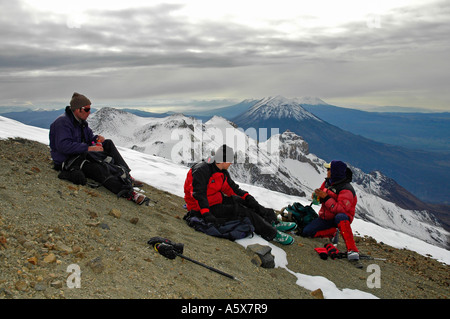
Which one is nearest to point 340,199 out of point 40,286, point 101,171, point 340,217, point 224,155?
point 340,217

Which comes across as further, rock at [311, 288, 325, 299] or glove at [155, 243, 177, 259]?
rock at [311, 288, 325, 299]

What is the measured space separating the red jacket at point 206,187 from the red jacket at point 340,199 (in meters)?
2.71

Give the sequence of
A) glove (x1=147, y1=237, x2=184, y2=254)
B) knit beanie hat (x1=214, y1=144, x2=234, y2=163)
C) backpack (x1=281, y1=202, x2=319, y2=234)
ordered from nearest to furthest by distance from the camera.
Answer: glove (x1=147, y1=237, x2=184, y2=254) → knit beanie hat (x1=214, y1=144, x2=234, y2=163) → backpack (x1=281, y1=202, x2=319, y2=234)

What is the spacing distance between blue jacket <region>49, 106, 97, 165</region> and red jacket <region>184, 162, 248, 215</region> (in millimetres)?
3306

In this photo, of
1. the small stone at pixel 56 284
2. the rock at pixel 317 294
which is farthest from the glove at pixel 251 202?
the small stone at pixel 56 284

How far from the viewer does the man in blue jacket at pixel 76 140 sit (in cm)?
933

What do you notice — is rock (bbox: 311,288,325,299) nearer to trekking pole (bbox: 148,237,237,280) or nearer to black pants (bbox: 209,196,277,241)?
trekking pole (bbox: 148,237,237,280)

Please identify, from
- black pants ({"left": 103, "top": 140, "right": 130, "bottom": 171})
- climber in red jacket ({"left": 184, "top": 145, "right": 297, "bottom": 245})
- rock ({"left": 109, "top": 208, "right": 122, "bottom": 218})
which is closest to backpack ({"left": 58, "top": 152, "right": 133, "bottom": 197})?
black pants ({"left": 103, "top": 140, "right": 130, "bottom": 171})

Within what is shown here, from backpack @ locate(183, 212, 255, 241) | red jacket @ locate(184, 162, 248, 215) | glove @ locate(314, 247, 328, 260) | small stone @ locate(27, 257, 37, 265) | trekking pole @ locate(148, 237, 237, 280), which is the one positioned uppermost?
red jacket @ locate(184, 162, 248, 215)

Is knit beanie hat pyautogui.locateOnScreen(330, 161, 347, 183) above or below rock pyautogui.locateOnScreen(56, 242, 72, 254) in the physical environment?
above

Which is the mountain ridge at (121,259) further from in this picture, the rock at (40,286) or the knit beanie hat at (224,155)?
the knit beanie hat at (224,155)

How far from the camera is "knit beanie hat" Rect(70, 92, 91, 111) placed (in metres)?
9.38

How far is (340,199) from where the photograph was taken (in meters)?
10.0
